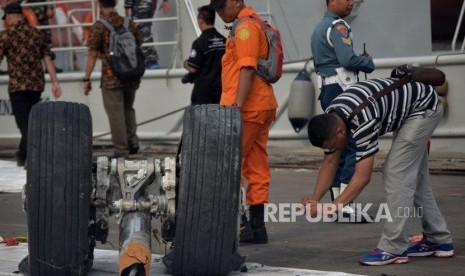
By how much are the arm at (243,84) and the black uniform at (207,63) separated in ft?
13.7

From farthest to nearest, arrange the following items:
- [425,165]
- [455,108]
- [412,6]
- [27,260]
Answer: [412,6]
[455,108]
[425,165]
[27,260]

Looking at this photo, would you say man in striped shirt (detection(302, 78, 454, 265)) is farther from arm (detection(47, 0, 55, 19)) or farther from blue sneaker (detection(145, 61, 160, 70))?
arm (detection(47, 0, 55, 19))

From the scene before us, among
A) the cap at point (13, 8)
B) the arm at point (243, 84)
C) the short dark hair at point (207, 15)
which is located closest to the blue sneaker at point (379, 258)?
the arm at point (243, 84)

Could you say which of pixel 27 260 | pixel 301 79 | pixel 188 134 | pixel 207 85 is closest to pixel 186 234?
pixel 188 134

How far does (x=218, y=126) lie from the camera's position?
622 centimetres

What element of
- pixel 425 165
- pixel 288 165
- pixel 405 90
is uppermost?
pixel 405 90

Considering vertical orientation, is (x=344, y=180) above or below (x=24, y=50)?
below

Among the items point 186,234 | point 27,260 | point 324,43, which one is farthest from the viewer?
point 324,43

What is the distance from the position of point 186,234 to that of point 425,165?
1.80 meters

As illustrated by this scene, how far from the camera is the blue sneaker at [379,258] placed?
6980mm

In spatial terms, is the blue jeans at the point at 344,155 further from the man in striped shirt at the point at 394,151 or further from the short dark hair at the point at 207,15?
the short dark hair at the point at 207,15

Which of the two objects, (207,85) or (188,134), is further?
(207,85)

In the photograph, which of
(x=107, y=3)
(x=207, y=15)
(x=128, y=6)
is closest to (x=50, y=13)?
(x=128, y=6)

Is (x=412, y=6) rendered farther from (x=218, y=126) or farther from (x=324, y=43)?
(x=218, y=126)
